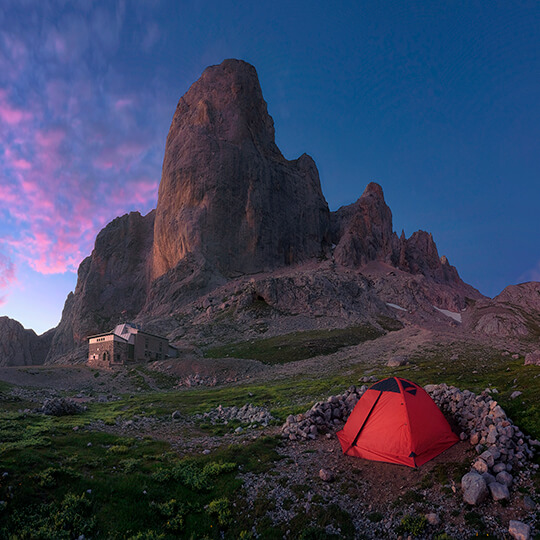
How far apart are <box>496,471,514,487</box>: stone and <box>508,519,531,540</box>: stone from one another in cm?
152

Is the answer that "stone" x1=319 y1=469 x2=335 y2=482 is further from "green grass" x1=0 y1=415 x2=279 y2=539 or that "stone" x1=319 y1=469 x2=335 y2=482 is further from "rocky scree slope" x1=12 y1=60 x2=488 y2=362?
"rocky scree slope" x1=12 y1=60 x2=488 y2=362

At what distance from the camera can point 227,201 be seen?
442 feet

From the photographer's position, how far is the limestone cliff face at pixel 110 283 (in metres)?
139

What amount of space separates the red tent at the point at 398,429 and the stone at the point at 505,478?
9.90ft

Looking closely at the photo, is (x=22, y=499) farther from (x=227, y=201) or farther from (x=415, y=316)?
(x=227, y=201)

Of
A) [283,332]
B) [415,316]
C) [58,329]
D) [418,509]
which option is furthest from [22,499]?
[58,329]

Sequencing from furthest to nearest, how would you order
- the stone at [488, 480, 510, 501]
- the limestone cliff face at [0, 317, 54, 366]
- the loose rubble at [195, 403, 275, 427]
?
the limestone cliff face at [0, 317, 54, 366], the loose rubble at [195, 403, 275, 427], the stone at [488, 480, 510, 501]

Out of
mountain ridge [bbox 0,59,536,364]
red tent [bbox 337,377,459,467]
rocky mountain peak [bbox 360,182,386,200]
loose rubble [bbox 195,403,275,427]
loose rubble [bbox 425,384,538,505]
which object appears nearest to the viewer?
loose rubble [bbox 425,384,538,505]

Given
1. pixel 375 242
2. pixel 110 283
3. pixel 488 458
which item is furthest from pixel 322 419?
pixel 375 242

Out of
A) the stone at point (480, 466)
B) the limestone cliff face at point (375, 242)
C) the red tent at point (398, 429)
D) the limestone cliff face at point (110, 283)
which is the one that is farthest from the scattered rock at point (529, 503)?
the limestone cliff face at point (110, 283)

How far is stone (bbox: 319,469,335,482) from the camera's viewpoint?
11768mm

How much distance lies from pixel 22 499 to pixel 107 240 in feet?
550

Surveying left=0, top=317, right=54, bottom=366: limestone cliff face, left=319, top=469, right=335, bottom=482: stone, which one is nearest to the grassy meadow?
left=319, top=469, right=335, bottom=482: stone

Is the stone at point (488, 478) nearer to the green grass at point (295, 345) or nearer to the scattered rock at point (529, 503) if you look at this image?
the scattered rock at point (529, 503)
